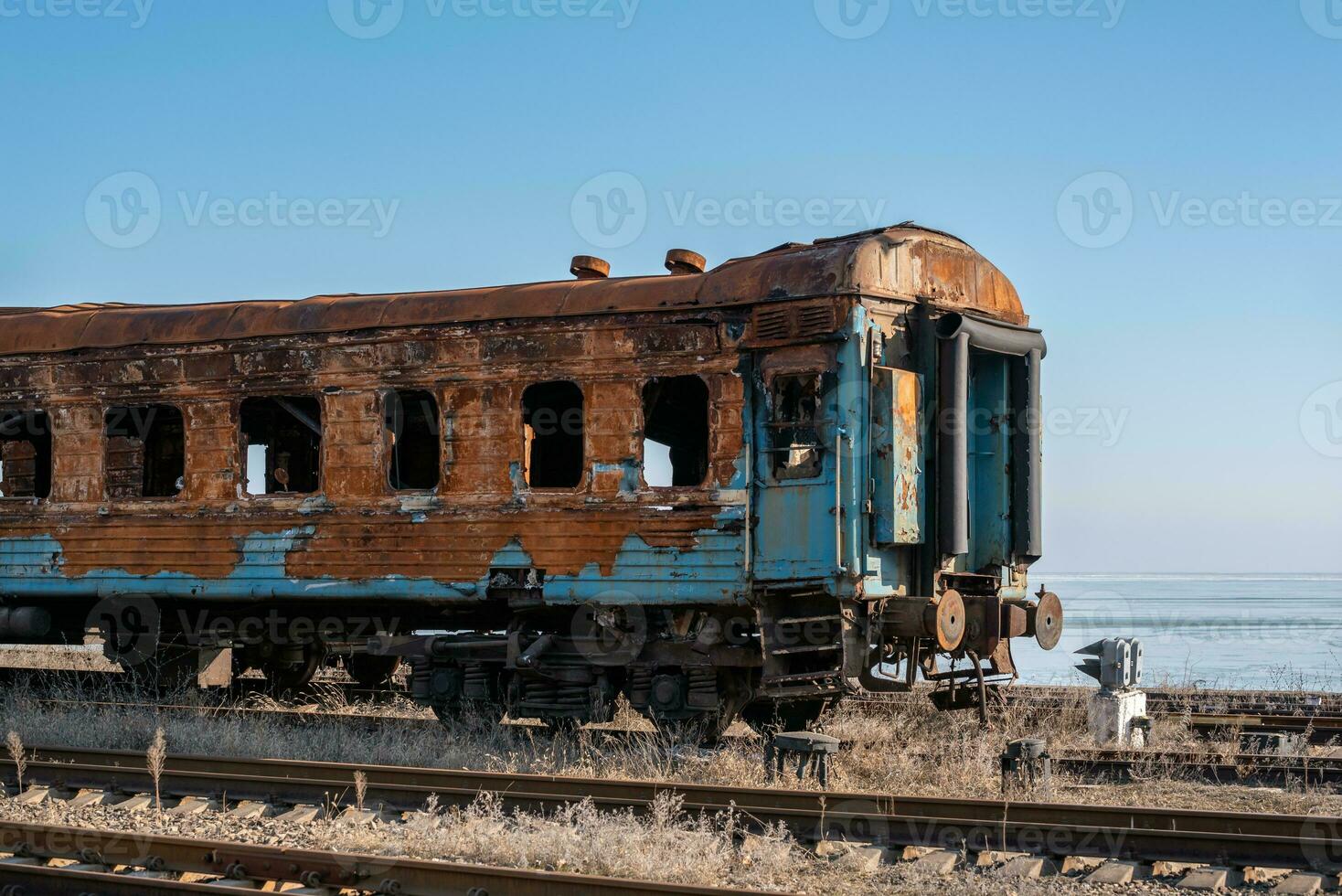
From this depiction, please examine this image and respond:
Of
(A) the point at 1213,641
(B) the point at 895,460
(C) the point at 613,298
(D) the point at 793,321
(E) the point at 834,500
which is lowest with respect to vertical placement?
(A) the point at 1213,641

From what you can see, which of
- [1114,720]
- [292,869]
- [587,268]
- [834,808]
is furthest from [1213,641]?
[292,869]

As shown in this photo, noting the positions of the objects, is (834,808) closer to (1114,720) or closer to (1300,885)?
(1300,885)

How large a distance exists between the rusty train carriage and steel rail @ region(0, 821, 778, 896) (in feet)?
13.8

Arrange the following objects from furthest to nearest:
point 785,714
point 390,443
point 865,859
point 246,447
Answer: point 246,447
point 390,443
point 785,714
point 865,859

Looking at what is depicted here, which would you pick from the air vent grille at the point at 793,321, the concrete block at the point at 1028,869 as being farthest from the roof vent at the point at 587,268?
A: the concrete block at the point at 1028,869

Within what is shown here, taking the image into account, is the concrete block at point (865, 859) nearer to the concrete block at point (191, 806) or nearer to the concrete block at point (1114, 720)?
the concrete block at point (191, 806)

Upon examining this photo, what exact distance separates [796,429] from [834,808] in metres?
3.34

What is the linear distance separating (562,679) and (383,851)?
3.89 metres

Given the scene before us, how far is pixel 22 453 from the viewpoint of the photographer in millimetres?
14109

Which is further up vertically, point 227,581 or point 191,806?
point 227,581

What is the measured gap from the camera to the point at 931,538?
34.1ft

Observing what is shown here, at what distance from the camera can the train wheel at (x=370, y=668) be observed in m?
14.2

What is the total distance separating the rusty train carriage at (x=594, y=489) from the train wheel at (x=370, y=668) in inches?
41.6

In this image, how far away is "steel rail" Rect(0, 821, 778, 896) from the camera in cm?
602
